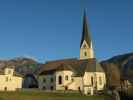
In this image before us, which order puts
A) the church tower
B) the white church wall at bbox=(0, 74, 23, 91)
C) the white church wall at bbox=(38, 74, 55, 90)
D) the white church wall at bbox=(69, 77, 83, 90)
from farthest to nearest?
the church tower < the white church wall at bbox=(38, 74, 55, 90) < the white church wall at bbox=(0, 74, 23, 91) < the white church wall at bbox=(69, 77, 83, 90)

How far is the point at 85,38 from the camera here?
10000cm

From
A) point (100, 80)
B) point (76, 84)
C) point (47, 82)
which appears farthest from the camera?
point (47, 82)

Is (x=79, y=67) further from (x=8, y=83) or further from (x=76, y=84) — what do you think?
(x=8, y=83)

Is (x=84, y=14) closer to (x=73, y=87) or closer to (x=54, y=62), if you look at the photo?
(x=54, y=62)

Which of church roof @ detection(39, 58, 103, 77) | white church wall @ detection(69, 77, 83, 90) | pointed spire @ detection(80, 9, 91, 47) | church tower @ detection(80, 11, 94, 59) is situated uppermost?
pointed spire @ detection(80, 9, 91, 47)

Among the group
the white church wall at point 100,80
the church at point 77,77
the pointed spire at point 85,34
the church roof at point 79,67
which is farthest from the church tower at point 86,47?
the white church wall at point 100,80

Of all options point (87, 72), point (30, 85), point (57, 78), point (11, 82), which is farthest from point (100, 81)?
point (30, 85)

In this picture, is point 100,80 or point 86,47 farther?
point 86,47

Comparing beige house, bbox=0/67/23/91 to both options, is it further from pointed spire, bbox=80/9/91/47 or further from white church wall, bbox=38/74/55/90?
pointed spire, bbox=80/9/91/47

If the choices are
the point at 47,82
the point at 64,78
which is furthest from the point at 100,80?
the point at 47,82

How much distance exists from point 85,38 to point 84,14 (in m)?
13.5

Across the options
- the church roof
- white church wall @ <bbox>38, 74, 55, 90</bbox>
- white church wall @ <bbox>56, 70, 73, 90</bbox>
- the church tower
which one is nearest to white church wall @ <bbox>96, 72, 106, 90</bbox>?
the church roof

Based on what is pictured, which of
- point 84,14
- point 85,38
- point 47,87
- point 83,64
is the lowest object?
point 47,87

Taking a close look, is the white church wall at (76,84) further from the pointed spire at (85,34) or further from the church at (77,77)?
the pointed spire at (85,34)
